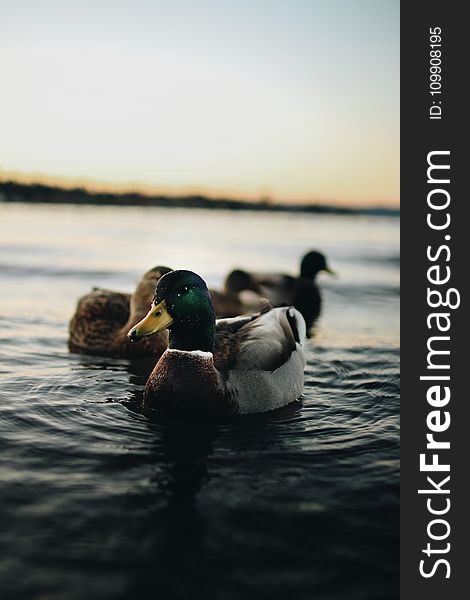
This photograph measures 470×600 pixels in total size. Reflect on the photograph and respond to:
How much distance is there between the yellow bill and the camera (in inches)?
218

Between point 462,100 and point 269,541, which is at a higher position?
point 462,100

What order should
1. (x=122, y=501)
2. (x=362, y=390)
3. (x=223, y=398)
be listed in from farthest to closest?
(x=362, y=390) < (x=223, y=398) < (x=122, y=501)

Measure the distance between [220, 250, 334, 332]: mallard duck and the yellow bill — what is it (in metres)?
6.56

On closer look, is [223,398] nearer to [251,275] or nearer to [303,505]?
[303,505]

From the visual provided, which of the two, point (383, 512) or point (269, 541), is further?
point (383, 512)

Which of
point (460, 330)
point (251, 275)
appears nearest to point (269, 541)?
point (460, 330)

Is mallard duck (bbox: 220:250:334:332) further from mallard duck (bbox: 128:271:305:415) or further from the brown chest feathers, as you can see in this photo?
the brown chest feathers

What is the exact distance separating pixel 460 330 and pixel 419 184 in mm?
1417

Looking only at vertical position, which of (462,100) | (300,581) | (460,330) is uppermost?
(462,100)


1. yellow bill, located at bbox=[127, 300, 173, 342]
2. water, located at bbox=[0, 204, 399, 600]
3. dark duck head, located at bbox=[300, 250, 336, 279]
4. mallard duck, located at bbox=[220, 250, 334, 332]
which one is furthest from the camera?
dark duck head, located at bbox=[300, 250, 336, 279]

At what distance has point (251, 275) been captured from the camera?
13883mm

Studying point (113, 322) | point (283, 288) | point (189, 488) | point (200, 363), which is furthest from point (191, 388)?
point (283, 288)

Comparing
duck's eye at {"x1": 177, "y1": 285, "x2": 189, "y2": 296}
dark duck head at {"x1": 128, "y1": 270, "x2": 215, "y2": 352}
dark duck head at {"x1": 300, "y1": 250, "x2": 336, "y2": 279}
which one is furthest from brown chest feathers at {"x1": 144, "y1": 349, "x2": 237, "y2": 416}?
dark duck head at {"x1": 300, "y1": 250, "x2": 336, "y2": 279}

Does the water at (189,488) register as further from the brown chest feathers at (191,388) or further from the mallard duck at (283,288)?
the mallard duck at (283,288)
